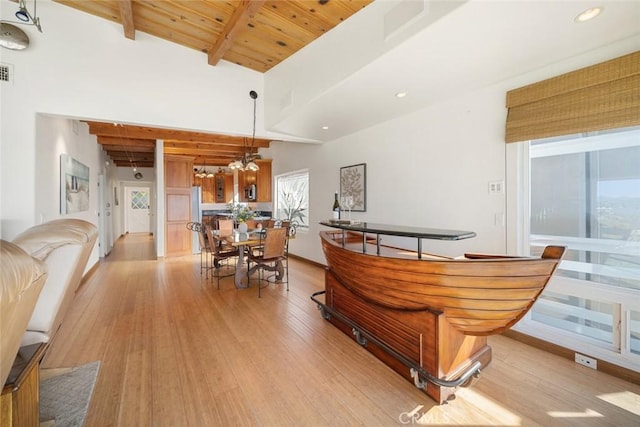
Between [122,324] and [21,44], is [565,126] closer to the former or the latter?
[122,324]

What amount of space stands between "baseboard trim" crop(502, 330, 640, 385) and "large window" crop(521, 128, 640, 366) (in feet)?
0.25

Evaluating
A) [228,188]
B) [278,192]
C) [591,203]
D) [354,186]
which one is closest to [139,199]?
[228,188]

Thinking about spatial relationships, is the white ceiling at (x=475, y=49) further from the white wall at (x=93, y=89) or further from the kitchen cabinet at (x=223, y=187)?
the kitchen cabinet at (x=223, y=187)

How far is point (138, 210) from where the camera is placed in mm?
11609

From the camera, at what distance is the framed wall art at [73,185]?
358 cm

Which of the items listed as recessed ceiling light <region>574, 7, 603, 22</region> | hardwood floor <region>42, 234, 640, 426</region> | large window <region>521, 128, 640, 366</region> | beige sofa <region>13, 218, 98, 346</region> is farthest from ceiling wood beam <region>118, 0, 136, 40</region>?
large window <region>521, 128, 640, 366</region>

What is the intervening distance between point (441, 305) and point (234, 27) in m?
3.44

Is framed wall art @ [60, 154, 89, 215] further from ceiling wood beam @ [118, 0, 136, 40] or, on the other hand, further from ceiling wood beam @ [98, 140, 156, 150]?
ceiling wood beam @ [118, 0, 136, 40]

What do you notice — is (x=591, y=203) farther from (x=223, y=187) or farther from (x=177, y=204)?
(x=223, y=187)

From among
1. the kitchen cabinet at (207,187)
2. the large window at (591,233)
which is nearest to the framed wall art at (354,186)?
the large window at (591,233)

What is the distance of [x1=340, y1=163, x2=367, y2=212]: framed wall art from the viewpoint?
4.23 meters

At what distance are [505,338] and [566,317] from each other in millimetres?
545

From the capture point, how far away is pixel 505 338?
103 inches

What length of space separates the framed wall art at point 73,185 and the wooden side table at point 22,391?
315 cm
